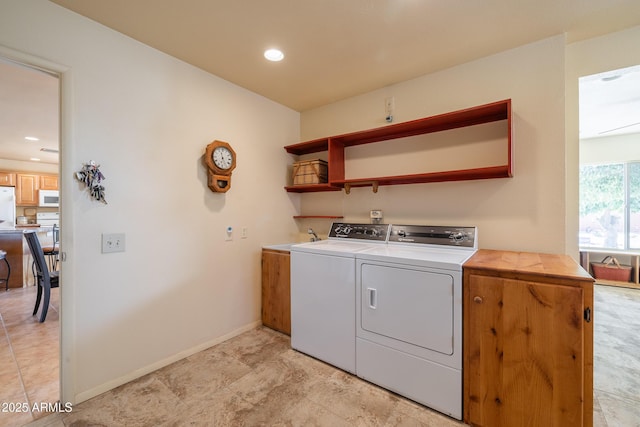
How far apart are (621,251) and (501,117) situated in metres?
4.36

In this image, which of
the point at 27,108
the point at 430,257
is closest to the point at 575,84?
the point at 430,257

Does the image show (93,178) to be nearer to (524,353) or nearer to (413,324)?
(413,324)

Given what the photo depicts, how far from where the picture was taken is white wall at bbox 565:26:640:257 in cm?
192

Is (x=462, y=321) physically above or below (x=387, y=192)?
below

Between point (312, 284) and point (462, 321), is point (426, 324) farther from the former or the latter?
point (312, 284)

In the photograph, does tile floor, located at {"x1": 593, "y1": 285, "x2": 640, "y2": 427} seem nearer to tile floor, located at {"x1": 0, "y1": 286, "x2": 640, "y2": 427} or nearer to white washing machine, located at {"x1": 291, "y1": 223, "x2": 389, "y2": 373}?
tile floor, located at {"x1": 0, "y1": 286, "x2": 640, "y2": 427}

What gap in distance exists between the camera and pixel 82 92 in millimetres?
1702

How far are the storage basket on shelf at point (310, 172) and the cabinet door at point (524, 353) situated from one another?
1.78 m

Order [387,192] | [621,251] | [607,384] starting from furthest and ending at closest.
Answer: [621,251], [387,192], [607,384]

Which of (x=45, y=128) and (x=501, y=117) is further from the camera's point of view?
(x=45, y=128)

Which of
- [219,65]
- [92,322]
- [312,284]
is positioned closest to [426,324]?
[312,284]

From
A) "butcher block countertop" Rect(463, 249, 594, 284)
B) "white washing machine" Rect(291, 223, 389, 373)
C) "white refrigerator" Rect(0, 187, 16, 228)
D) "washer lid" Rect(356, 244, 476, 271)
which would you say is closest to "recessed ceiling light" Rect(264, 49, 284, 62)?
"white washing machine" Rect(291, 223, 389, 373)

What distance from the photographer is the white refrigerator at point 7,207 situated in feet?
17.7

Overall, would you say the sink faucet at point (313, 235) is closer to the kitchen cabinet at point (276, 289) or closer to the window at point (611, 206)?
the kitchen cabinet at point (276, 289)
